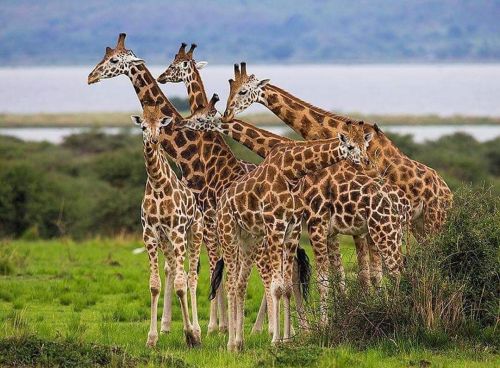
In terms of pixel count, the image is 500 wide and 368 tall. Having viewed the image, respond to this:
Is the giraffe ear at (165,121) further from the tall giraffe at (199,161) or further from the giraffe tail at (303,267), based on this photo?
the giraffe tail at (303,267)

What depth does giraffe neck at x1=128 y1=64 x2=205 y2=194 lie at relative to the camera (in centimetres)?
1453

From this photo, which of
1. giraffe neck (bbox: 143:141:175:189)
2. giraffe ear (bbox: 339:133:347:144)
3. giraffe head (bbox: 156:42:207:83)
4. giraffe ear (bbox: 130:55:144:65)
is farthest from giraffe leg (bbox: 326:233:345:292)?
giraffe ear (bbox: 130:55:144:65)

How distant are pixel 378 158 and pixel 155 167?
8.68 ft

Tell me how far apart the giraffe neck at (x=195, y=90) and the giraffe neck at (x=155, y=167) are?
2269 millimetres

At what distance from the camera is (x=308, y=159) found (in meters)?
12.6

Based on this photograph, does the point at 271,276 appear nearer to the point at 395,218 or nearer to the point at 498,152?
the point at 395,218

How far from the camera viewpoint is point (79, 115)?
109562 millimetres

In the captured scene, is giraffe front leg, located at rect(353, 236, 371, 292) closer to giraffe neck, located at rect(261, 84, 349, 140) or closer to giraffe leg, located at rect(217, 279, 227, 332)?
giraffe neck, located at rect(261, 84, 349, 140)

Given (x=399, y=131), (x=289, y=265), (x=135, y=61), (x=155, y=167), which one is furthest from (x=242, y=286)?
(x=399, y=131)

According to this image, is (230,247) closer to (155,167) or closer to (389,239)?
(155,167)

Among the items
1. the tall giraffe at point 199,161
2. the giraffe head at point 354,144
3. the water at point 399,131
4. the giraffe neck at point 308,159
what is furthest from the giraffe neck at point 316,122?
the water at point 399,131

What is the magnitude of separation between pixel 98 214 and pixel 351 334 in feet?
58.4

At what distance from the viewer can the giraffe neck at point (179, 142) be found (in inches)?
572

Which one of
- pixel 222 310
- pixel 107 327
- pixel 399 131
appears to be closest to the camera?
pixel 107 327
